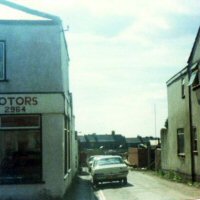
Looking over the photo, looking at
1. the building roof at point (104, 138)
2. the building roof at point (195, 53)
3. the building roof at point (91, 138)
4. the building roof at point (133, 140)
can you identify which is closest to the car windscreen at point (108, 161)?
the building roof at point (195, 53)

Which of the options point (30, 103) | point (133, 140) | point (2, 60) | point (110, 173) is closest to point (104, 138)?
point (133, 140)

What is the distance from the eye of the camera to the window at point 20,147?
19031 mm

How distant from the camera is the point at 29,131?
1920 centimetres

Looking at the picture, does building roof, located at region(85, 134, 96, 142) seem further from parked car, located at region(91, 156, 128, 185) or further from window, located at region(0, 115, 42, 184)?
window, located at region(0, 115, 42, 184)

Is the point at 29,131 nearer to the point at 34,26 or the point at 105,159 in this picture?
the point at 34,26

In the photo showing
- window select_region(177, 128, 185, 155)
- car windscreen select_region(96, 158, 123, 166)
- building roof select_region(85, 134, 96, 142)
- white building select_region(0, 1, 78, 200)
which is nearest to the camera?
white building select_region(0, 1, 78, 200)

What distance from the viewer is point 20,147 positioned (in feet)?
62.8

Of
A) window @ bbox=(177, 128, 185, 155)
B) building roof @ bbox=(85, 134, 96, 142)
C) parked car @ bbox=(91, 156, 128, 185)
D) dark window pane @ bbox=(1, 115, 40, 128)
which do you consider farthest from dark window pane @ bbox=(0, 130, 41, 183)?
building roof @ bbox=(85, 134, 96, 142)

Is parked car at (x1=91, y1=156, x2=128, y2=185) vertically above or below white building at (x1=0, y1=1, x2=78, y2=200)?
below

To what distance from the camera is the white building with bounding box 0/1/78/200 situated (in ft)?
62.3

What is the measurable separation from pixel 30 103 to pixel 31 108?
194 mm

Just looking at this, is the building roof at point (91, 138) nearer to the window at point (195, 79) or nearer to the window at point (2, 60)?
the window at point (195, 79)

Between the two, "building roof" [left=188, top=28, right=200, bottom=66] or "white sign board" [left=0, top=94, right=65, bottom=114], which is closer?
"white sign board" [left=0, top=94, right=65, bottom=114]

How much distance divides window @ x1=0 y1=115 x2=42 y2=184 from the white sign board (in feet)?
0.91
